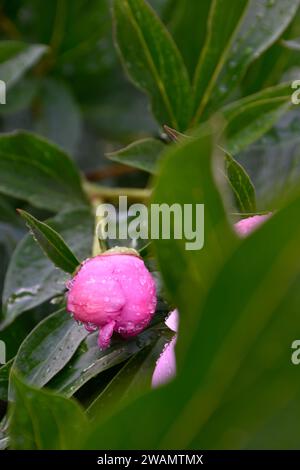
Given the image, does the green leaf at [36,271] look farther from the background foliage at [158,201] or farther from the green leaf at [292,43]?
the green leaf at [292,43]

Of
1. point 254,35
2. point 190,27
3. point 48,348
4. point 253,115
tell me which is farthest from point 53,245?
point 190,27

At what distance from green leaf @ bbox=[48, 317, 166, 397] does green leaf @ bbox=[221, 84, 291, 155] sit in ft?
0.96

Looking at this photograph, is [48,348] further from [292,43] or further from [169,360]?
[292,43]

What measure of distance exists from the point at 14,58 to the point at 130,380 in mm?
565

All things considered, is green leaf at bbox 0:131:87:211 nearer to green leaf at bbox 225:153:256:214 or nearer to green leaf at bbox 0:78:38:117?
green leaf at bbox 0:78:38:117

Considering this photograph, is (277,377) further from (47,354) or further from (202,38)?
(202,38)

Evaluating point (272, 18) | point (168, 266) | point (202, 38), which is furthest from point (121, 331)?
point (202, 38)

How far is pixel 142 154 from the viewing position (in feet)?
3.40

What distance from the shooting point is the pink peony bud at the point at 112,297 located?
2.57 ft

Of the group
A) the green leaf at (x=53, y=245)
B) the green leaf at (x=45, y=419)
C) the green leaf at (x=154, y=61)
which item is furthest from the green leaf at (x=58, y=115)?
the green leaf at (x=45, y=419)

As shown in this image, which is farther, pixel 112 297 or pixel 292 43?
pixel 292 43

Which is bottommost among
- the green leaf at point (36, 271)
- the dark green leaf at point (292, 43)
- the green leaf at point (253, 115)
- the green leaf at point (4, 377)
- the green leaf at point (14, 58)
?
the green leaf at point (4, 377)

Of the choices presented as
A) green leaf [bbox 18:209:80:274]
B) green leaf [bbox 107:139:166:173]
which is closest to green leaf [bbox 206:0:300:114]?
green leaf [bbox 107:139:166:173]
